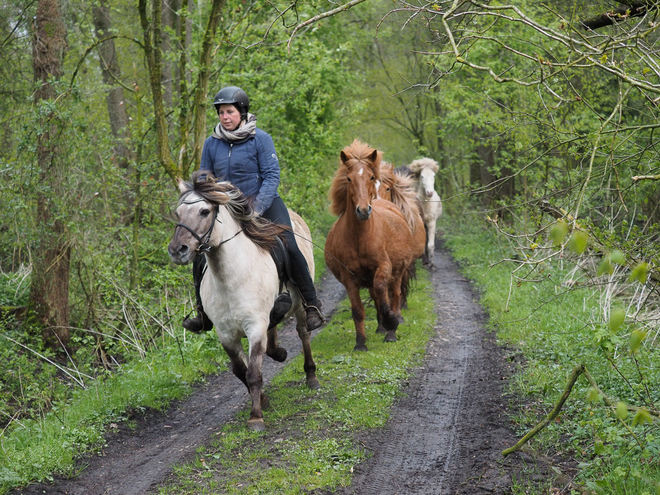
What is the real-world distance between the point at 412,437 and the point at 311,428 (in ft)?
3.10

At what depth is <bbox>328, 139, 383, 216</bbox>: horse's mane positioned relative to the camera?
8.91 m

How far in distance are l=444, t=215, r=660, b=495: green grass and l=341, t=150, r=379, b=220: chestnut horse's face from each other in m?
1.70

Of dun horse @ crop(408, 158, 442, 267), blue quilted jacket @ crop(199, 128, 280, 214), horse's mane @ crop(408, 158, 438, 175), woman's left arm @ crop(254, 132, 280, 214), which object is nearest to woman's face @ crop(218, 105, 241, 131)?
blue quilted jacket @ crop(199, 128, 280, 214)

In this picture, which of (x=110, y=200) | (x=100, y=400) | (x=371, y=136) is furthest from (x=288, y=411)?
(x=371, y=136)

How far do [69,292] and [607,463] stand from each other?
936 cm

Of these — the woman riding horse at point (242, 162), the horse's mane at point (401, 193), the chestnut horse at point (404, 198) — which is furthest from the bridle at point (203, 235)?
the horse's mane at point (401, 193)

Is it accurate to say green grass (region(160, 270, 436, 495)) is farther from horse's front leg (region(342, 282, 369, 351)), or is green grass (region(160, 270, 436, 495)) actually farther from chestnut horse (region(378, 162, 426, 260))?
chestnut horse (region(378, 162, 426, 260))

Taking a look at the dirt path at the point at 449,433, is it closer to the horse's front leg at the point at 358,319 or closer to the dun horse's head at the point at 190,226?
the horse's front leg at the point at 358,319

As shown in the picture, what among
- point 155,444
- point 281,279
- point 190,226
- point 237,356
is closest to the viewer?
point 190,226

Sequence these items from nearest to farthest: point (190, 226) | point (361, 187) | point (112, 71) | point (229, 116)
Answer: point (190, 226) → point (229, 116) → point (361, 187) → point (112, 71)

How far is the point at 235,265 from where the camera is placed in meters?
6.04

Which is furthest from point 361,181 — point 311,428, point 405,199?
point 405,199

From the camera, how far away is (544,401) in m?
6.13

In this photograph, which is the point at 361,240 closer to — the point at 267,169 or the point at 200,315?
the point at 267,169
